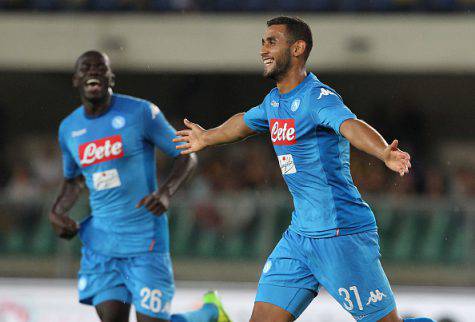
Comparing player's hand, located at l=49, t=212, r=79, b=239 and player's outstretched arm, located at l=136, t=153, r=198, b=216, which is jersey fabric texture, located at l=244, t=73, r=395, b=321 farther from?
player's hand, located at l=49, t=212, r=79, b=239

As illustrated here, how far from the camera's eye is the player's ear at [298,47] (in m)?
5.14

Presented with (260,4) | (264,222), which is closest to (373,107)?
(260,4)

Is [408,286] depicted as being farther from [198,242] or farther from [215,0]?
[215,0]

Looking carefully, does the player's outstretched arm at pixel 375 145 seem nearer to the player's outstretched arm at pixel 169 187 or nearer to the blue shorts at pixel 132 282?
the player's outstretched arm at pixel 169 187

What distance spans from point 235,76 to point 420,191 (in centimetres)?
580

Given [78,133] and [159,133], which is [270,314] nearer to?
[159,133]

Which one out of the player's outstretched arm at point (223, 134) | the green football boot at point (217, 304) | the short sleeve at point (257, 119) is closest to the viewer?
the short sleeve at point (257, 119)

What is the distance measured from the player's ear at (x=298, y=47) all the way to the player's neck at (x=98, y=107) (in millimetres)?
1779

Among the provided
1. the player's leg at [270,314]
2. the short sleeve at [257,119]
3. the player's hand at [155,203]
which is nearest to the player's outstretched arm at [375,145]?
the short sleeve at [257,119]

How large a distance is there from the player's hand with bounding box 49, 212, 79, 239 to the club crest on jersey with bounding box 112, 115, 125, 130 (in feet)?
2.44

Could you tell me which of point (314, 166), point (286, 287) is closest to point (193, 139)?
point (314, 166)

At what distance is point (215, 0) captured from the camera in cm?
1474

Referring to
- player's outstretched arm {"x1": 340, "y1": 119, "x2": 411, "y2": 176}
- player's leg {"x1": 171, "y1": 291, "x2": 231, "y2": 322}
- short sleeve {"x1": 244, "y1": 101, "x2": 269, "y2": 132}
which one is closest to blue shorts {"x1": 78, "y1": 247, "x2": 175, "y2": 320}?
player's leg {"x1": 171, "y1": 291, "x2": 231, "y2": 322}

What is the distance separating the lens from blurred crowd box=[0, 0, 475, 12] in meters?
14.3
